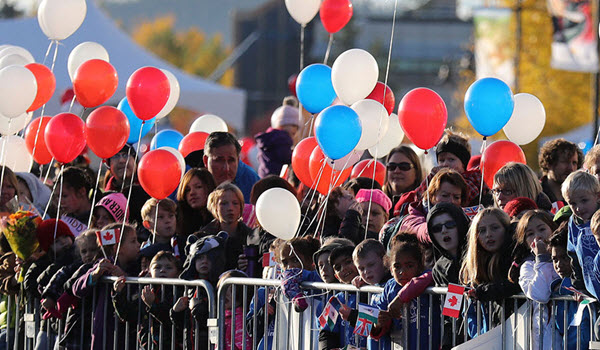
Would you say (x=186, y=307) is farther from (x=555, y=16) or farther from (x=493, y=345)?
(x=555, y=16)

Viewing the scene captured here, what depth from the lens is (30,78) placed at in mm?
9773

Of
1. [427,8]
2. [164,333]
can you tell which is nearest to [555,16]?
[164,333]

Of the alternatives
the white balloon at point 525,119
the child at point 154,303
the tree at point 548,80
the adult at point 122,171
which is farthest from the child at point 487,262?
the tree at point 548,80

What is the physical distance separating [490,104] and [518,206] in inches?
60.2

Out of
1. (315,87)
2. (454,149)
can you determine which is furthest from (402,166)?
(315,87)

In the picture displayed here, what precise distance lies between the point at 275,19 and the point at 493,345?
64.4 meters

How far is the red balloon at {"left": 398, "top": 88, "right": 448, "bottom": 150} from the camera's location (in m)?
8.15

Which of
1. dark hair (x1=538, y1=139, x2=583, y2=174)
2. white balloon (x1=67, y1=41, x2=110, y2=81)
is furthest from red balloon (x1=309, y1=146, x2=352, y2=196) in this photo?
white balloon (x1=67, y1=41, x2=110, y2=81)

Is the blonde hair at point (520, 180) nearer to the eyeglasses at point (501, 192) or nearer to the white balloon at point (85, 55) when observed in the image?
the eyeglasses at point (501, 192)

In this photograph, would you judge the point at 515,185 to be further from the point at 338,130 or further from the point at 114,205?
the point at 114,205

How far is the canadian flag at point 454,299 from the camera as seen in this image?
5.68m

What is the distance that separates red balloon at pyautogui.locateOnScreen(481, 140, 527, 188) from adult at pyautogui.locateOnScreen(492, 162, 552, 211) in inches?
43.9

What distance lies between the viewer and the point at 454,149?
8.24m

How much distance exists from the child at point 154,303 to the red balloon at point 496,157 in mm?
2463
